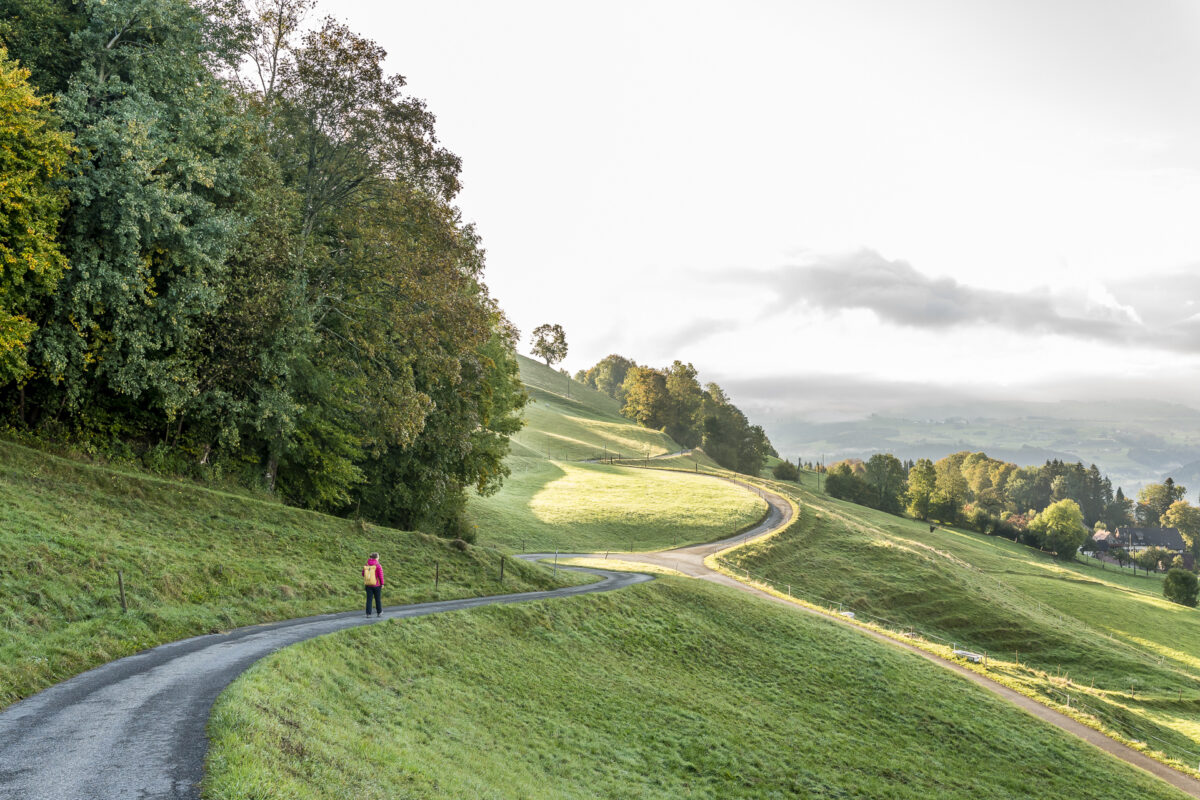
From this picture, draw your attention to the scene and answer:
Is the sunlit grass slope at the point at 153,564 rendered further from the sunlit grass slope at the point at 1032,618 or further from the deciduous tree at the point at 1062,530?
the deciduous tree at the point at 1062,530

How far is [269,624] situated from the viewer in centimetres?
2073

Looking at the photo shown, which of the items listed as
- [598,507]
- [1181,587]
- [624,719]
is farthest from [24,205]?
[1181,587]

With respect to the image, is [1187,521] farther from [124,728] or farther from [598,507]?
[124,728]

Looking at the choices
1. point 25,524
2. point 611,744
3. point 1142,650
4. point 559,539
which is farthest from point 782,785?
point 1142,650

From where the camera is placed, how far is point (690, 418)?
17675cm

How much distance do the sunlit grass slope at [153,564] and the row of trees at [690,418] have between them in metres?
129

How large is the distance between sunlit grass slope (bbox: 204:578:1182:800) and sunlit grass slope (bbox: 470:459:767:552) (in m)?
30.5

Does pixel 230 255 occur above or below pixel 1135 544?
above

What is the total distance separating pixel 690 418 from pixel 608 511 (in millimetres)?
101736

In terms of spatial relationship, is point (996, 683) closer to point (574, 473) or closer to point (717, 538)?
point (717, 538)

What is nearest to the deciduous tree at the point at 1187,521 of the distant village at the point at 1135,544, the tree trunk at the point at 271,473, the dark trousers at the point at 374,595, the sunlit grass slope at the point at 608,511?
the distant village at the point at 1135,544

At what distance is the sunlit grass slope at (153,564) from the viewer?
15.6 metres

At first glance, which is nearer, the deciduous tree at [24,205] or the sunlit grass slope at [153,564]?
the sunlit grass slope at [153,564]

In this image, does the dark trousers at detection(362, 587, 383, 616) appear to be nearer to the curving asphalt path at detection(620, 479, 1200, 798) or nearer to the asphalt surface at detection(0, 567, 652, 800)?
the asphalt surface at detection(0, 567, 652, 800)
